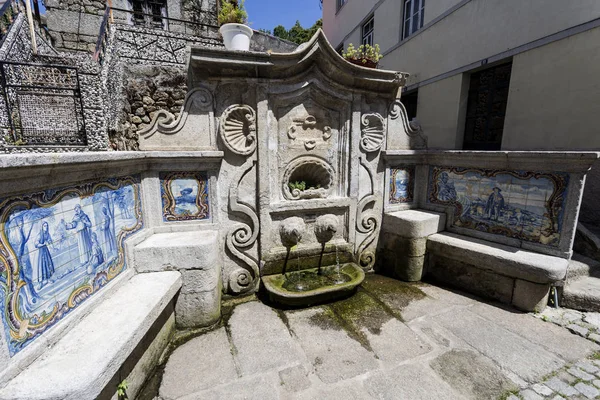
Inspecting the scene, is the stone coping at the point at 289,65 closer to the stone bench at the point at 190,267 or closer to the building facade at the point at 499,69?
the stone bench at the point at 190,267

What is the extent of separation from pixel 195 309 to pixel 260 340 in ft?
2.66

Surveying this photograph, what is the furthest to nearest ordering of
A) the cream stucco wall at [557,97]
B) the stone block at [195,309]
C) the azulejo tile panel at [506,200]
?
the cream stucco wall at [557,97] → the azulejo tile panel at [506,200] → the stone block at [195,309]

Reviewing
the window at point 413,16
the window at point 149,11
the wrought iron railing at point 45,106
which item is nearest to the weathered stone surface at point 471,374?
the window at point 413,16

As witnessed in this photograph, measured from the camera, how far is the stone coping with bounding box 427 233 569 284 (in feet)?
9.89

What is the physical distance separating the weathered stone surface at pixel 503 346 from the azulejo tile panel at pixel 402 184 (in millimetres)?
1980

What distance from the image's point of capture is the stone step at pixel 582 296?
10.2 ft

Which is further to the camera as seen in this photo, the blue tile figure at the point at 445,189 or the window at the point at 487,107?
the window at the point at 487,107

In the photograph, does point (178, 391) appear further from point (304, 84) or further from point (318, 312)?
point (304, 84)

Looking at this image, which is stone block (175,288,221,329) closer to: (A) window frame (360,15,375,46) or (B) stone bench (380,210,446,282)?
(B) stone bench (380,210,446,282)

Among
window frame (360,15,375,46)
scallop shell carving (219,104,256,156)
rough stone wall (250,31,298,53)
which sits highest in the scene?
window frame (360,15,375,46)

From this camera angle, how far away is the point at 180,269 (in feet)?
9.23

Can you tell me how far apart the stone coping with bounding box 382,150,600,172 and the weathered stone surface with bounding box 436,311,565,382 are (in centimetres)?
206

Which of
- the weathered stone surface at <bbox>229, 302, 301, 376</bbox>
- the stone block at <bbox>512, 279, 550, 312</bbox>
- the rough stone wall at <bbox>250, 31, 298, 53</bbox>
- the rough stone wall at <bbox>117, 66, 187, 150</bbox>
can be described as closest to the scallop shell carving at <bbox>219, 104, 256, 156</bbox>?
the weathered stone surface at <bbox>229, 302, 301, 376</bbox>

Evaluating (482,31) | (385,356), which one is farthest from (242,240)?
(482,31)
